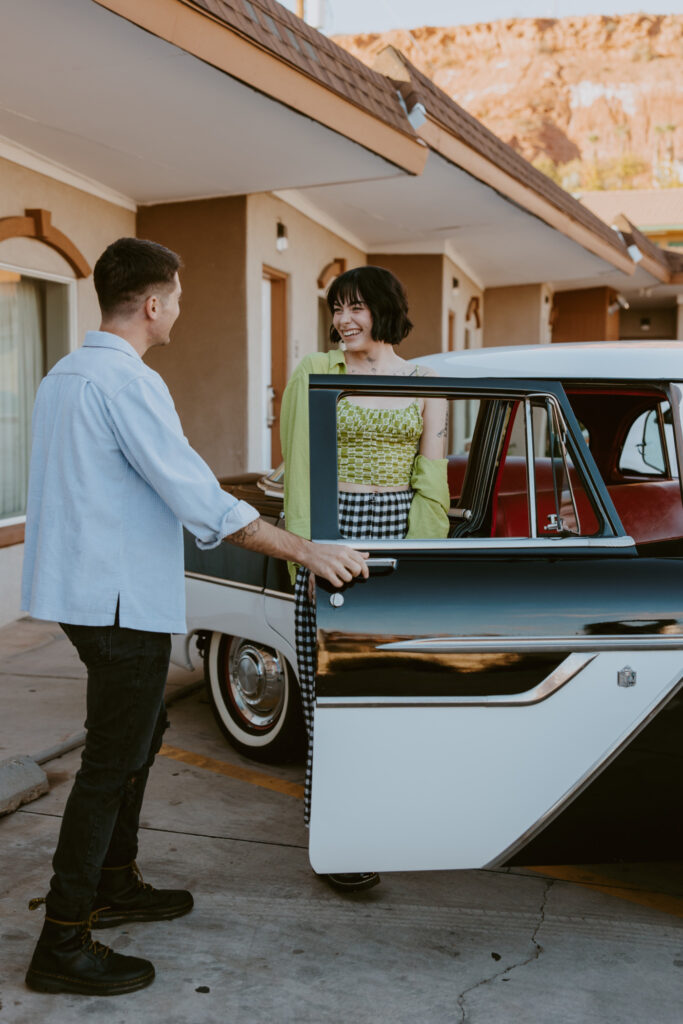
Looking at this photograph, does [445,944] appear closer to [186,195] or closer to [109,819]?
[109,819]

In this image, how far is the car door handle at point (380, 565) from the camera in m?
2.71

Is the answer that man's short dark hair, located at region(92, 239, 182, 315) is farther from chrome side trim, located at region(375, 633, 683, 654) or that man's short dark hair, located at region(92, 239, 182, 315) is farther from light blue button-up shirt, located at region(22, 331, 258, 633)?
chrome side trim, located at region(375, 633, 683, 654)

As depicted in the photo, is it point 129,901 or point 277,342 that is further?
point 277,342

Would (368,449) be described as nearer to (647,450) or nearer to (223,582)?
(223,582)

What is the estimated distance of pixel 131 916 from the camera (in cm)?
311

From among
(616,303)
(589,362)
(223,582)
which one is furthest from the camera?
(616,303)

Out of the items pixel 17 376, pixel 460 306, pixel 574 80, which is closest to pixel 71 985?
pixel 17 376

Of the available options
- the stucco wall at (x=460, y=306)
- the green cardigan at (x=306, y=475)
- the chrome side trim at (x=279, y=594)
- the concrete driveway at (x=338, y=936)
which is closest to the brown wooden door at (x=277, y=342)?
the stucco wall at (x=460, y=306)

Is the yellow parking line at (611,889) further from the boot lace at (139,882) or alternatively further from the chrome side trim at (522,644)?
the boot lace at (139,882)

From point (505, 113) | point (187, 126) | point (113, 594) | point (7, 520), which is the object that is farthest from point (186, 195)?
point (505, 113)

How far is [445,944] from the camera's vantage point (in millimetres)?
3037

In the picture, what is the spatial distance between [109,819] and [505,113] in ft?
291

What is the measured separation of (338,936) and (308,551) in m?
1.22

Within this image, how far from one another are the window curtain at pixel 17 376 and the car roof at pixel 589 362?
4667 mm
